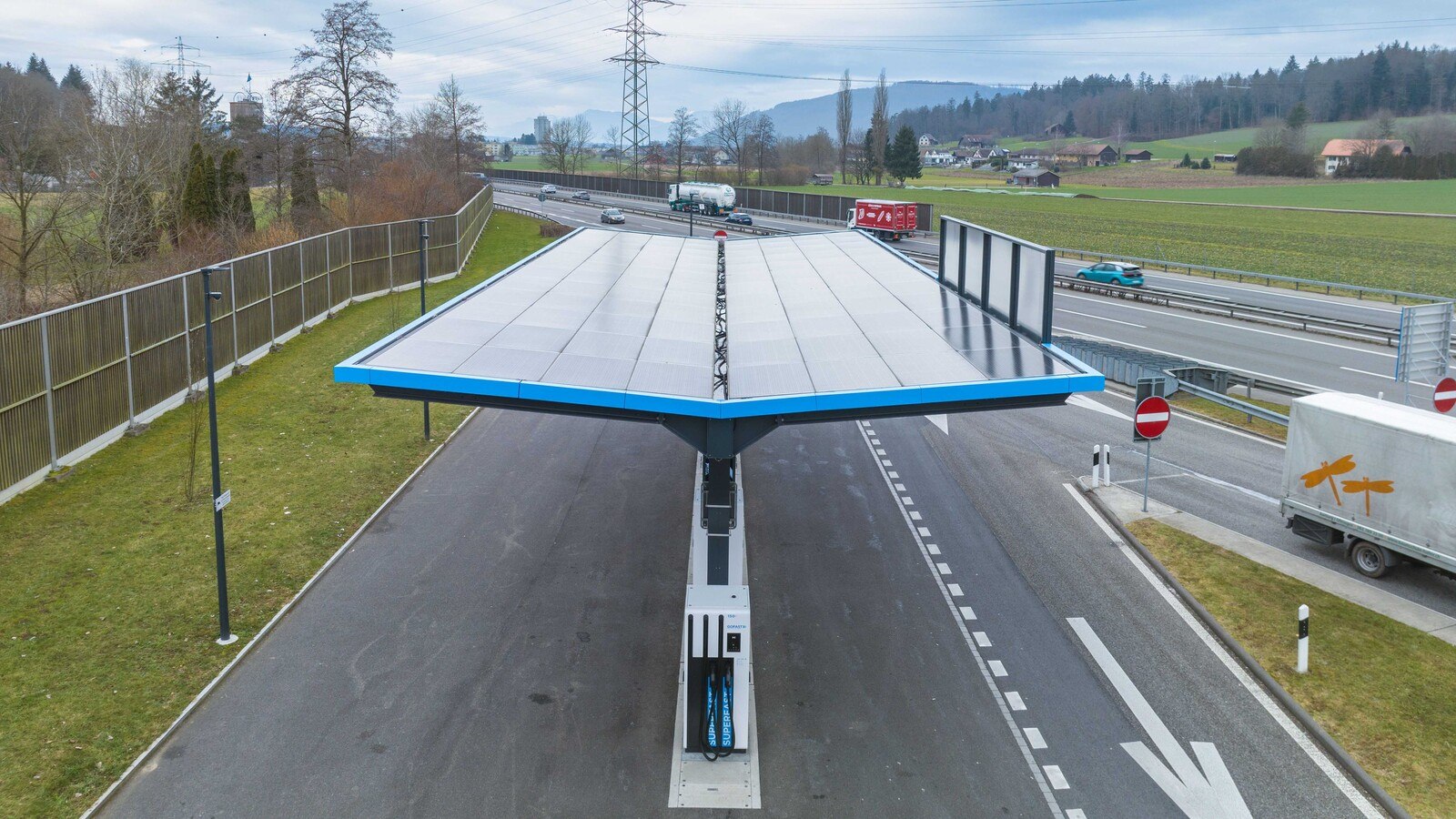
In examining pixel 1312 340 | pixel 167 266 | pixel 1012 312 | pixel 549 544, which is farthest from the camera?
pixel 1312 340

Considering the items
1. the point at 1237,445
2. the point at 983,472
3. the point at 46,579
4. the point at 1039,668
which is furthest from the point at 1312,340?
the point at 46,579

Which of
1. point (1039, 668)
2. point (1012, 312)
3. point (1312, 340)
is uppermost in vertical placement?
point (1012, 312)

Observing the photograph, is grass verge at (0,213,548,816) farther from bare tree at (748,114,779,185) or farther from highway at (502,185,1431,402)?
bare tree at (748,114,779,185)

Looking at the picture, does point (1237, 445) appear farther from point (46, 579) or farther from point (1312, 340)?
point (46, 579)

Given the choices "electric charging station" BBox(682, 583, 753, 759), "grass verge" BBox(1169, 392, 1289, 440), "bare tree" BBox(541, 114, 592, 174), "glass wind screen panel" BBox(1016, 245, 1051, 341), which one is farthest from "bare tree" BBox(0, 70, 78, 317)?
"bare tree" BBox(541, 114, 592, 174)

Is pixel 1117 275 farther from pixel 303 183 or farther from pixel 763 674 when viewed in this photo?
pixel 303 183

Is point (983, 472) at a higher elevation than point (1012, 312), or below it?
below

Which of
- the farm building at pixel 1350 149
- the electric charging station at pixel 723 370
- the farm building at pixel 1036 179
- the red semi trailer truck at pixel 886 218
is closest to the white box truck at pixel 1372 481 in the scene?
the electric charging station at pixel 723 370
